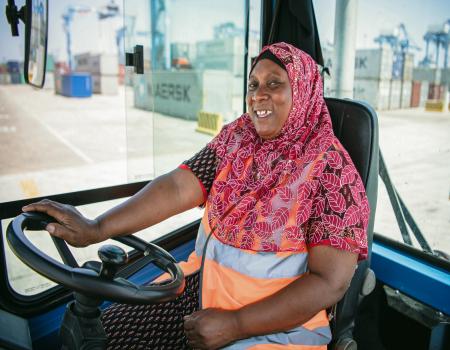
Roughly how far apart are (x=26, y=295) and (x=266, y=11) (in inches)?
71.5

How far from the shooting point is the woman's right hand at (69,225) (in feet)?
Result: 4.26

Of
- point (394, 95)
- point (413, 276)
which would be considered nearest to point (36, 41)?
point (413, 276)

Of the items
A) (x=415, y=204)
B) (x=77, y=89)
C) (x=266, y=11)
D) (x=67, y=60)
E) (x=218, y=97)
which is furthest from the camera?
(x=67, y=60)

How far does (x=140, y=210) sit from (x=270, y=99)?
0.64 m

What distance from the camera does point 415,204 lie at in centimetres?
266

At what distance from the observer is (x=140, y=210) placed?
1562 millimetres

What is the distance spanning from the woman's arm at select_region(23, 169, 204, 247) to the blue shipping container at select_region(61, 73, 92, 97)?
23133 millimetres

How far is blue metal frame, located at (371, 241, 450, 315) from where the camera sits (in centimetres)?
157

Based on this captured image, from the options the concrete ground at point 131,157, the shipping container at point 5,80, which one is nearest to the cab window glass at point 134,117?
the concrete ground at point 131,157

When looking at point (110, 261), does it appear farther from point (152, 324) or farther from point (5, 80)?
point (5, 80)

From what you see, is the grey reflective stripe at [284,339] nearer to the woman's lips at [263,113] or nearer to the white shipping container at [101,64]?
the woman's lips at [263,113]

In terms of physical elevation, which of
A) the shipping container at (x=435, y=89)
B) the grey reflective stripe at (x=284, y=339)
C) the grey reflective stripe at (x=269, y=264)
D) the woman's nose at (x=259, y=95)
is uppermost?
the shipping container at (x=435, y=89)

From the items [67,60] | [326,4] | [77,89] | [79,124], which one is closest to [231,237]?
[326,4]

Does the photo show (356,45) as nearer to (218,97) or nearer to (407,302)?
(407,302)
